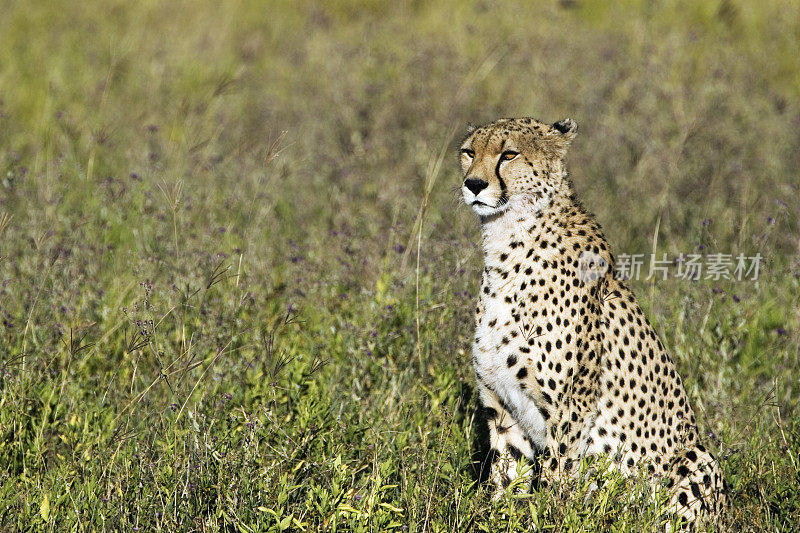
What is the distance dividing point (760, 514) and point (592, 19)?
6.65 metres

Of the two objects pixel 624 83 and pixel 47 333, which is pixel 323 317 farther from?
pixel 624 83

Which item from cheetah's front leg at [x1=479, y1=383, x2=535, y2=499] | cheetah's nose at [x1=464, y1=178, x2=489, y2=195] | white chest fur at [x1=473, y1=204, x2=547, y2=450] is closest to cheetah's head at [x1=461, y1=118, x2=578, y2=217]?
cheetah's nose at [x1=464, y1=178, x2=489, y2=195]

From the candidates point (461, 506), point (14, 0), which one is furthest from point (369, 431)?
point (14, 0)

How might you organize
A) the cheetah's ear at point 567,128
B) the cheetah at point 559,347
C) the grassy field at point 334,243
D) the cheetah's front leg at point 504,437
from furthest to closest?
the cheetah's ear at point 567,128 < the cheetah's front leg at point 504,437 < the cheetah at point 559,347 < the grassy field at point 334,243

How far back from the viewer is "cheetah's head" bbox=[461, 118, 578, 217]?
3260mm

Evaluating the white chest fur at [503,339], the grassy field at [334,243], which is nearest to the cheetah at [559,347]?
the white chest fur at [503,339]

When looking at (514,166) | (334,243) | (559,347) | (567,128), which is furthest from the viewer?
(334,243)

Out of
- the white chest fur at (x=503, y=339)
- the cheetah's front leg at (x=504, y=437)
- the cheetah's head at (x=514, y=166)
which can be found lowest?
the cheetah's front leg at (x=504, y=437)

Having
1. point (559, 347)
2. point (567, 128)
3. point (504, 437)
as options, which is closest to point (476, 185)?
point (567, 128)

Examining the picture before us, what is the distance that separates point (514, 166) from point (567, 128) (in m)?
0.32

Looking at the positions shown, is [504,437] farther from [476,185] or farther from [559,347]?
[476,185]

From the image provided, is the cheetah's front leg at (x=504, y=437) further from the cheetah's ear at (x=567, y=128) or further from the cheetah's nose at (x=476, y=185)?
the cheetah's ear at (x=567, y=128)

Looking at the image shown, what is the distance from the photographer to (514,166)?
3305mm

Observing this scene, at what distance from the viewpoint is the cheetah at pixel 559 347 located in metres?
3.17
